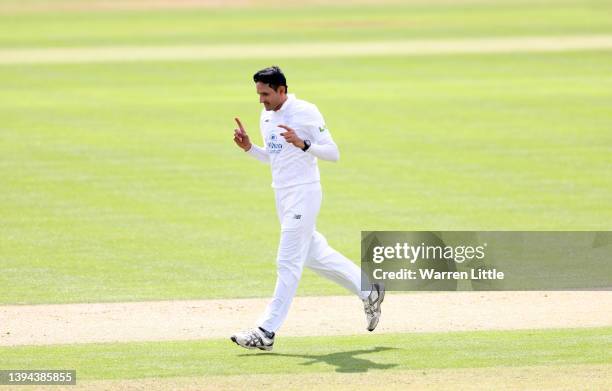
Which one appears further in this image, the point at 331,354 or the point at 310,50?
the point at 310,50

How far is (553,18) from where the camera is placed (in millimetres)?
55188

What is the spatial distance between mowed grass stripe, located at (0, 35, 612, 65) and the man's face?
30.6m

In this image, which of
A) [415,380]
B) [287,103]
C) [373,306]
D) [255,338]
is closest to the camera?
[415,380]

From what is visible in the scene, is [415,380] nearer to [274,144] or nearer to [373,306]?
[373,306]

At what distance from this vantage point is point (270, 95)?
10500mm

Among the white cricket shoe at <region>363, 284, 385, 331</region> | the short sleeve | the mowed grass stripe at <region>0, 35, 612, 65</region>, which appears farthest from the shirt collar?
the mowed grass stripe at <region>0, 35, 612, 65</region>

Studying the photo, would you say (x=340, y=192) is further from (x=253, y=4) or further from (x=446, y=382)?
(x=253, y=4)

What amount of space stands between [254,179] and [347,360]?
437 inches

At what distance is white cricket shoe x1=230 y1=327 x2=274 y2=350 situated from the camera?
10.2m

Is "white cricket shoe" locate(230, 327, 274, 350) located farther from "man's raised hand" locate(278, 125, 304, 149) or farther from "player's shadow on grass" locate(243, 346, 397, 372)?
"man's raised hand" locate(278, 125, 304, 149)

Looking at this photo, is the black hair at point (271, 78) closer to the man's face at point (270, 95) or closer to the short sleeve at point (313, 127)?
the man's face at point (270, 95)

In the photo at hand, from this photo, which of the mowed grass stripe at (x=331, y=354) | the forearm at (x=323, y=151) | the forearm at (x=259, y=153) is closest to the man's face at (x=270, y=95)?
the forearm at (x=323, y=151)

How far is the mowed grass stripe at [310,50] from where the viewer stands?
41531mm

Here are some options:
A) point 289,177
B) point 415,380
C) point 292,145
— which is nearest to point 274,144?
point 292,145
